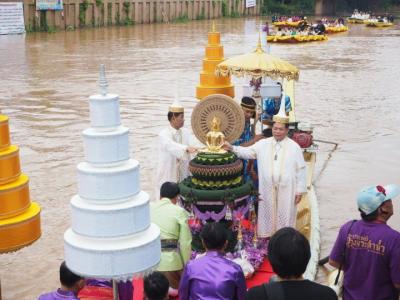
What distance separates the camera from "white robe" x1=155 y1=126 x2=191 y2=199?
6244 millimetres

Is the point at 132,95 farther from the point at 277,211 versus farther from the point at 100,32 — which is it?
the point at 100,32

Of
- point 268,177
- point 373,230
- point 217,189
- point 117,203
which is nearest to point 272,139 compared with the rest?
point 268,177

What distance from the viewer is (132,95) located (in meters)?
18.2

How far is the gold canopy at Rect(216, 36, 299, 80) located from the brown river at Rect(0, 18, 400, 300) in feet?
2.67

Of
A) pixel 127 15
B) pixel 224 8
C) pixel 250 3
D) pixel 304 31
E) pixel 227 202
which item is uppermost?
pixel 250 3

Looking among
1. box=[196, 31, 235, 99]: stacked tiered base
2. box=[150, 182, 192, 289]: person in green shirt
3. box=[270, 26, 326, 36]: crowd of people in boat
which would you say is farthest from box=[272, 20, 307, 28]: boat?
box=[150, 182, 192, 289]: person in green shirt

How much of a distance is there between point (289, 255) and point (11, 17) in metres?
36.1

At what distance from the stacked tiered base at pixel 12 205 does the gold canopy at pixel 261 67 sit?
12.2 feet

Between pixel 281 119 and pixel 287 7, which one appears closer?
pixel 281 119

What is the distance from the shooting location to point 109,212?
2928 mm

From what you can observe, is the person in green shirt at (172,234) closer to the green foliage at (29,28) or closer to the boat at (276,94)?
the boat at (276,94)

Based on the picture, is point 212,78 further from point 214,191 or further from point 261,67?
point 214,191

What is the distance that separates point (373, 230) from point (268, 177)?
218 cm

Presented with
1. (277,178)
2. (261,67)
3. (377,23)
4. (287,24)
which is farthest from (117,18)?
(277,178)
